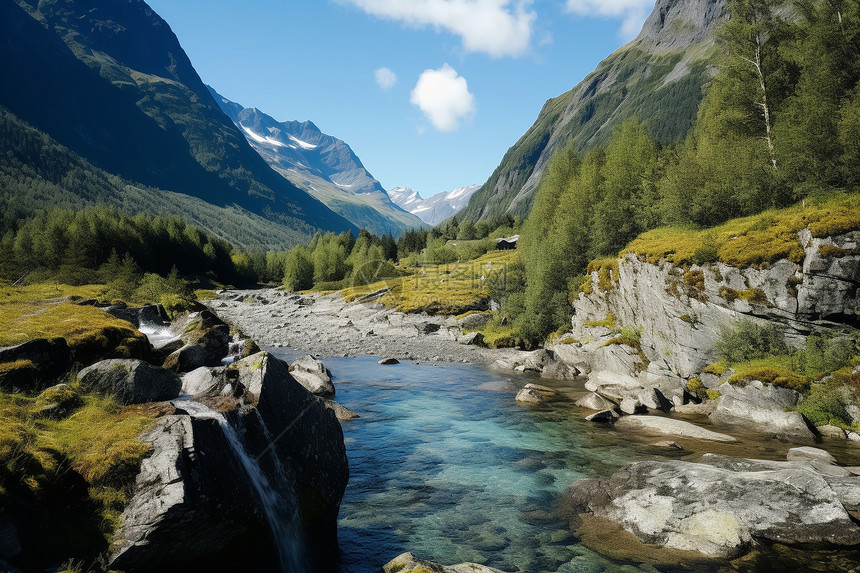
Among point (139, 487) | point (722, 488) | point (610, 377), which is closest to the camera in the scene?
point (139, 487)

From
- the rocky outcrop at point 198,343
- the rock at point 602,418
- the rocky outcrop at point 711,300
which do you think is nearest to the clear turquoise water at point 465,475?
the rock at point 602,418

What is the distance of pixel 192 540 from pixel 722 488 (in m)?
15.3

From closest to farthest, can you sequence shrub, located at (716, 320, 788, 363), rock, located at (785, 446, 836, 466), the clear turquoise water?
the clear turquoise water → rock, located at (785, 446, 836, 466) → shrub, located at (716, 320, 788, 363)

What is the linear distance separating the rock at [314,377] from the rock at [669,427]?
19346mm

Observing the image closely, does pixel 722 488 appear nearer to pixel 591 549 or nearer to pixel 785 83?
pixel 591 549

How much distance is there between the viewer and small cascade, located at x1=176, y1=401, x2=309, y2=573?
9.97 m

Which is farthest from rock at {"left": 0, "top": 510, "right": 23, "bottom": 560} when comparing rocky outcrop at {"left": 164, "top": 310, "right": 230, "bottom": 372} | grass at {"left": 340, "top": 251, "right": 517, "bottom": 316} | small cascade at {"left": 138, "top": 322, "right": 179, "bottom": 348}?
grass at {"left": 340, "top": 251, "right": 517, "bottom": 316}

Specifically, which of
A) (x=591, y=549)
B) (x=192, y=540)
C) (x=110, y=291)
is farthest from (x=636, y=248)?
(x=110, y=291)

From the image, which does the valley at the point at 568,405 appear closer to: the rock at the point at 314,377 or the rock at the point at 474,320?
the rock at the point at 314,377

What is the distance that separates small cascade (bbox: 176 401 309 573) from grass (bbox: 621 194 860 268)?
27894 mm

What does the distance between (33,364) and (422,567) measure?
1255cm

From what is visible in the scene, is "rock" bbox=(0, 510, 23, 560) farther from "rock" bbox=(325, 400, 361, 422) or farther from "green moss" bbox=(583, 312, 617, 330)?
"green moss" bbox=(583, 312, 617, 330)

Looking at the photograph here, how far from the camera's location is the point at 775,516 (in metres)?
12.7

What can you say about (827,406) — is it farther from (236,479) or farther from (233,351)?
(233,351)
